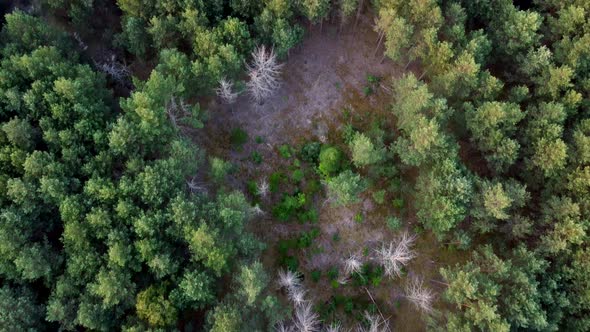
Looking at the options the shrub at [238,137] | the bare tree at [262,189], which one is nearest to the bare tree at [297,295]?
the bare tree at [262,189]

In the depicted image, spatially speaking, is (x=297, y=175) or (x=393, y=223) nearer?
(x=393, y=223)

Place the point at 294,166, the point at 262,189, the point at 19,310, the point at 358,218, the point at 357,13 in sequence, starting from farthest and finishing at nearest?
the point at 357,13 → the point at 294,166 → the point at 358,218 → the point at 262,189 → the point at 19,310

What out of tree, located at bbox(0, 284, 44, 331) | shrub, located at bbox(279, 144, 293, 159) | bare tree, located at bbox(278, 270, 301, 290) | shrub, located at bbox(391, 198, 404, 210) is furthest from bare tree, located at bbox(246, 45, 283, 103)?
tree, located at bbox(0, 284, 44, 331)

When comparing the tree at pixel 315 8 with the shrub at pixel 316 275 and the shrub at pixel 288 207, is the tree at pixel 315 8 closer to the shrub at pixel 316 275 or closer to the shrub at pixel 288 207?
the shrub at pixel 288 207

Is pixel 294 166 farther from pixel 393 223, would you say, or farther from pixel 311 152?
pixel 393 223

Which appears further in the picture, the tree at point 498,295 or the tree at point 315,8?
the tree at point 315,8

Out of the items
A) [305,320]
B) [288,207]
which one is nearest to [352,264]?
[305,320]

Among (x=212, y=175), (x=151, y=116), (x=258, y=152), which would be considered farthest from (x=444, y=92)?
(x=151, y=116)
